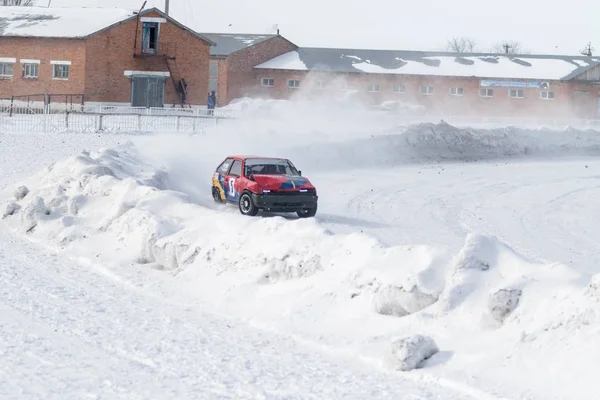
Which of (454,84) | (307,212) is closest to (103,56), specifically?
(454,84)

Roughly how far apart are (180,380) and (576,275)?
14.7ft

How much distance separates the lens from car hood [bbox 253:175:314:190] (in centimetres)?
2278

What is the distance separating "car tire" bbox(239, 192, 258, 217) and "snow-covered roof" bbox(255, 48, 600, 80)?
201 feet

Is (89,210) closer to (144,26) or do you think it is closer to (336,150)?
(336,150)

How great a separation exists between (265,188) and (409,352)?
13.1 m

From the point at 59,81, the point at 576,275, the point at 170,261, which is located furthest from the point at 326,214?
the point at 59,81

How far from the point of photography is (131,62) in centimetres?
6350

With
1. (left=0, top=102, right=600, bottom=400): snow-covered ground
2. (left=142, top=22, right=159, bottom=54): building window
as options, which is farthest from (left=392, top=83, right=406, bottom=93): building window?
(left=0, top=102, right=600, bottom=400): snow-covered ground

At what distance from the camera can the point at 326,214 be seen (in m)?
25.3

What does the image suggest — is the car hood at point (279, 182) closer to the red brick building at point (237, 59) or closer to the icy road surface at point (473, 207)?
the icy road surface at point (473, 207)

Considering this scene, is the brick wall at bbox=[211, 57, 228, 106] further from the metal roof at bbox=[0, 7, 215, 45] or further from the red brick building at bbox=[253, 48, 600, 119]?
the metal roof at bbox=[0, 7, 215, 45]

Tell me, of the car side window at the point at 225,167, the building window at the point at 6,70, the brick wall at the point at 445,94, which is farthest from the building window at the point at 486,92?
the car side window at the point at 225,167

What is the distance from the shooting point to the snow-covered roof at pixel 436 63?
8344 cm

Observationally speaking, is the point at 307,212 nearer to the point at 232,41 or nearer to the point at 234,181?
the point at 234,181
